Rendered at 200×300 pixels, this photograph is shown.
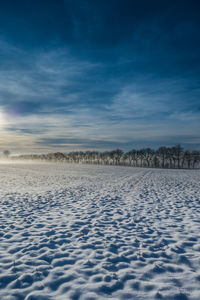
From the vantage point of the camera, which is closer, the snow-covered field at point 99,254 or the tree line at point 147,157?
the snow-covered field at point 99,254

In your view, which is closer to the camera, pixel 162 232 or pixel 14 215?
pixel 162 232

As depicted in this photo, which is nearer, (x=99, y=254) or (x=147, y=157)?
(x=99, y=254)

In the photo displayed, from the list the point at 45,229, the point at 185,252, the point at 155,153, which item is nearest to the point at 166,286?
the point at 185,252

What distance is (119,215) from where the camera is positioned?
360 inches

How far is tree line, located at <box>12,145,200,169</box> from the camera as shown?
11951cm

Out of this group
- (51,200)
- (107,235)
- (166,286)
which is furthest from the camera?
(51,200)

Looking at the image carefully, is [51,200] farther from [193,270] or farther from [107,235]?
[193,270]

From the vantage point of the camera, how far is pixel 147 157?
139 meters

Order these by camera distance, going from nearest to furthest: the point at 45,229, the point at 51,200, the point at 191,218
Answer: the point at 45,229
the point at 191,218
the point at 51,200

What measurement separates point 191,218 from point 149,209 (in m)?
2.35

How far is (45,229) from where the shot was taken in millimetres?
7223

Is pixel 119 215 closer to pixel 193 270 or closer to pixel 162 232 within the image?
pixel 162 232

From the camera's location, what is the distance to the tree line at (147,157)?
119506mm

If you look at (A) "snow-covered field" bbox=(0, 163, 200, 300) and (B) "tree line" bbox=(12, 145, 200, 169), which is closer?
(A) "snow-covered field" bbox=(0, 163, 200, 300)
